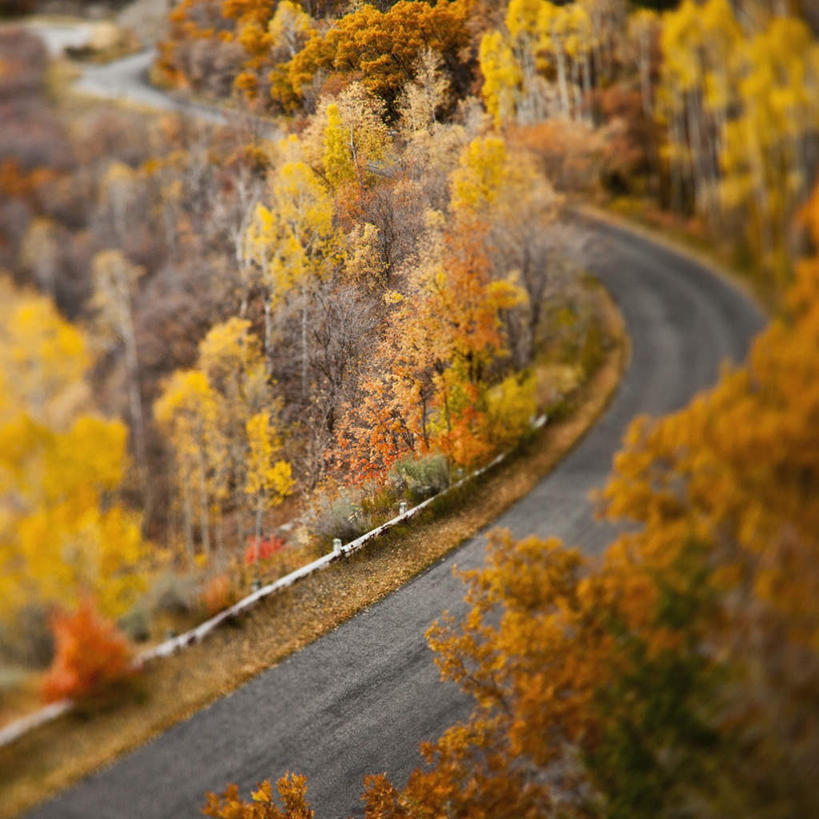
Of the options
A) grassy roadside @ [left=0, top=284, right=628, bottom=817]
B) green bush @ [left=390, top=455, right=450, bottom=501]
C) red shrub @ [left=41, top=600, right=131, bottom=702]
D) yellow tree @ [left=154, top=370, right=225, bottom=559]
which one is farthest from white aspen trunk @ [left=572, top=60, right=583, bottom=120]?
red shrub @ [left=41, top=600, right=131, bottom=702]

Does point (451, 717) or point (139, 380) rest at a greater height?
point (139, 380)

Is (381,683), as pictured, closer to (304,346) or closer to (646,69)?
(304,346)

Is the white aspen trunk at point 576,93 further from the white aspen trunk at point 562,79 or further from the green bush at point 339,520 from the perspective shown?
the green bush at point 339,520

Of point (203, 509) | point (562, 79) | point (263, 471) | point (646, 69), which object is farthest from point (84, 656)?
point (562, 79)

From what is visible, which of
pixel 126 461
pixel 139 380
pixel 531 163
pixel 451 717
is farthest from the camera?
pixel 139 380

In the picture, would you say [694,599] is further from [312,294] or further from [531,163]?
[531,163]

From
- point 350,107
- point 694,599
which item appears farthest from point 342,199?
point 694,599

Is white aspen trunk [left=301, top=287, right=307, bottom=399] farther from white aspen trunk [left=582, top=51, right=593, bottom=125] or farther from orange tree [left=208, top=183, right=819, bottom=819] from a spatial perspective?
white aspen trunk [left=582, top=51, right=593, bottom=125]

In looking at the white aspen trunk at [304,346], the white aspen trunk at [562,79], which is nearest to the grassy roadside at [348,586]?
the white aspen trunk at [304,346]
